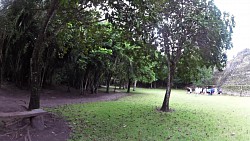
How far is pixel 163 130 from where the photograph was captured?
922 centimetres

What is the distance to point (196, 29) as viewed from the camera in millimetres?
13547

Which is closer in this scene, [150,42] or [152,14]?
[152,14]

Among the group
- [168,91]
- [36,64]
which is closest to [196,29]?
[168,91]

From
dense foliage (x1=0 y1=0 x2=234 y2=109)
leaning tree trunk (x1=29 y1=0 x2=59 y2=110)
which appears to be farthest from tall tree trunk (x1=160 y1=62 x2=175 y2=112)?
leaning tree trunk (x1=29 y1=0 x2=59 y2=110)

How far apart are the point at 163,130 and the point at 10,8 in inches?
406

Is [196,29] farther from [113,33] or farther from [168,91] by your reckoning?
[113,33]

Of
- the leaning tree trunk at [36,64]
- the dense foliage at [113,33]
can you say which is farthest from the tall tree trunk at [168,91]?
the leaning tree trunk at [36,64]

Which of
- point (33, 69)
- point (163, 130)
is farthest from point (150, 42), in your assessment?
point (33, 69)

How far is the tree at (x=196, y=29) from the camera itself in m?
12.8

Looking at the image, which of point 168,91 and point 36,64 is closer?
point 36,64

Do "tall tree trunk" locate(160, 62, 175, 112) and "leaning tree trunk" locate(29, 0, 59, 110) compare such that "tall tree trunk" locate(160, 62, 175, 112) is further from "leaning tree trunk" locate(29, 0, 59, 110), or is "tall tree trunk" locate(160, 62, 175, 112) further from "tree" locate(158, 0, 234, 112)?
"leaning tree trunk" locate(29, 0, 59, 110)

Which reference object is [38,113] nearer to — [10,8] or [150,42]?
Result: [150,42]

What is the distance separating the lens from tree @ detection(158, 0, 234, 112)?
1281 cm

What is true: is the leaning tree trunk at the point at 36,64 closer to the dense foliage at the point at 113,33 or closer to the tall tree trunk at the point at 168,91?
the dense foliage at the point at 113,33
